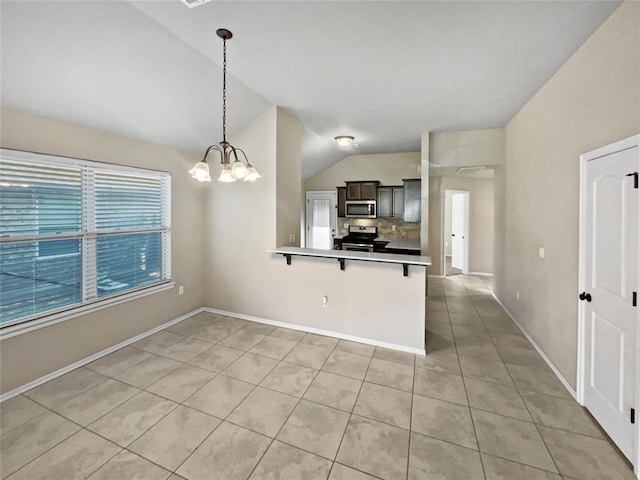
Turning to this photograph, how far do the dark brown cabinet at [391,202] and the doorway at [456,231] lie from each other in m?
1.34

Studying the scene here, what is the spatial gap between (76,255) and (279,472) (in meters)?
2.83

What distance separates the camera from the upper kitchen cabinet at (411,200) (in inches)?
226

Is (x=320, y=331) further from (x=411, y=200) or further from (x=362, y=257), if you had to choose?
(x=411, y=200)

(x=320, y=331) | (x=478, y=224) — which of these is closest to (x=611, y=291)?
(x=320, y=331)

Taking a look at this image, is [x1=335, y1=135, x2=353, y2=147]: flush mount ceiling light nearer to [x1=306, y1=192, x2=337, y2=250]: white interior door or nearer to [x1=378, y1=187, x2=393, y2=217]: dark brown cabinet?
[x1=378, y1=187, x2=393, y2=217]: dark brown cabinet

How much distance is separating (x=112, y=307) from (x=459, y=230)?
780 centimetres

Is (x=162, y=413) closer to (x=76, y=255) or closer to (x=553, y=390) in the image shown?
(x=76, y=255)

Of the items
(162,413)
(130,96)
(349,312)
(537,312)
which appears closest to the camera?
(162,413)

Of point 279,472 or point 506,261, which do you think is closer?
point 279,472

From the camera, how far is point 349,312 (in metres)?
3.35

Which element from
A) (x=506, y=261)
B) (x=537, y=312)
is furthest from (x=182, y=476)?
(x=506, y=261)

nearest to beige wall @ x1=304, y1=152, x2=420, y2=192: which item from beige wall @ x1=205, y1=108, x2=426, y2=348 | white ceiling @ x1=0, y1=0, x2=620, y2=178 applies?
white ceiling @ x1=0, y1=0, x2=620, y2=178

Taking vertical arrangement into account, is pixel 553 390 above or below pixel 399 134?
below

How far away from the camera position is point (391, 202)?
6.18 meters
